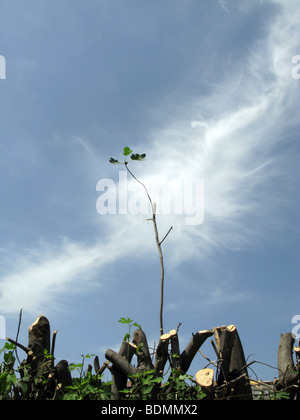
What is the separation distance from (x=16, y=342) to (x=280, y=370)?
3.19 meters

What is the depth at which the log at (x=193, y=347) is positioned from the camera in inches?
173

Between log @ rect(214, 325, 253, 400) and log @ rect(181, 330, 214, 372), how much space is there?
0.18 meters

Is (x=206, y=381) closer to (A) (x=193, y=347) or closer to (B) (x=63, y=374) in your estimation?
(A) (x=193, y=347)

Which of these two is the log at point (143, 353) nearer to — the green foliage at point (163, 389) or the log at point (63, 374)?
the green foliage at point (163, 389)

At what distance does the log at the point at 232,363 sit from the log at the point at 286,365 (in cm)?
44

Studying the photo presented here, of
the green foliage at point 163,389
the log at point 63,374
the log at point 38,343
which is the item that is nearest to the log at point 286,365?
the green foliage at point 163,389

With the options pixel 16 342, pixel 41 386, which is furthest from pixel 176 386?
pixel 16 342

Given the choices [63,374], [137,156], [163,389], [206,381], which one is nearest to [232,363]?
[206,381]

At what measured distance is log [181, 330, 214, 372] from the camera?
4.40m

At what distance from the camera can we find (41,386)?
440 centimetres

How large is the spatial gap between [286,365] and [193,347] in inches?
45.1
